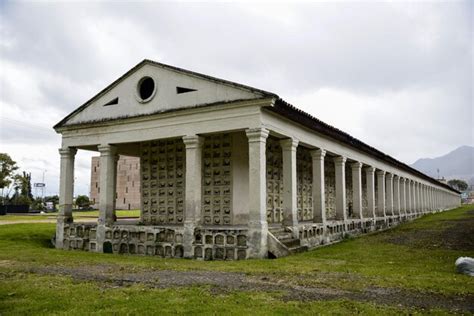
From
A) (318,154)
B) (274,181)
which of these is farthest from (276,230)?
(318,154)

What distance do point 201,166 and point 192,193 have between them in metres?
2.28

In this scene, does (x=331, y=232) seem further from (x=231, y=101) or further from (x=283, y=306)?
(x=283, y=306)

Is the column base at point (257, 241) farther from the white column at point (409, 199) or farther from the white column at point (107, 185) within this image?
the white column at point (409, 199)

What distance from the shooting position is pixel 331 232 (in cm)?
1861

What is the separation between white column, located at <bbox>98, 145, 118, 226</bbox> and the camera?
1673 centimetres

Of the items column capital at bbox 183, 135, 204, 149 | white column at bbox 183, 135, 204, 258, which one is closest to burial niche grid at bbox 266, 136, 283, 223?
column capital at bbox 183, 135, 204, 149

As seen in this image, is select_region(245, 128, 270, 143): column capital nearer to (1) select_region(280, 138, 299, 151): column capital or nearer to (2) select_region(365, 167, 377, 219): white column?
(1) select_region(280, 138, 299, 151): column capital

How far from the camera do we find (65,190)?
18.3 metres

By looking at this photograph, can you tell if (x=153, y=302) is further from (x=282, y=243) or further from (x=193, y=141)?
(x=193, y=141)

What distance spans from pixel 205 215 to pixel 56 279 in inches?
311

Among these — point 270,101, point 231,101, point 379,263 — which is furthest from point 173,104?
point 379,263

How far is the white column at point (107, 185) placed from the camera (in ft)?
54.9

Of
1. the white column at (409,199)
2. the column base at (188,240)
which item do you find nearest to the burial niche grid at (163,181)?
the column base at (188,240)

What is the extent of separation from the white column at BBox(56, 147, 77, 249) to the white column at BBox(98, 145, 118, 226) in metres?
2.14
